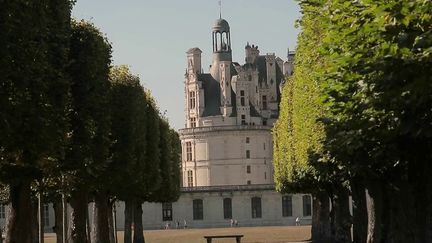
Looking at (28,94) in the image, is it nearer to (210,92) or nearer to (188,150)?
(188,150)

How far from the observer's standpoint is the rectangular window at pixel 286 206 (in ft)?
395

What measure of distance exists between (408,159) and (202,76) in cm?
12994

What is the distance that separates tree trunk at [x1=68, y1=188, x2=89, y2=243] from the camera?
116 feet

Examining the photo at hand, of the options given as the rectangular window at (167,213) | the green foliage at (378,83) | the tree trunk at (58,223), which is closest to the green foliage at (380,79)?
the green foliage at (378,83)

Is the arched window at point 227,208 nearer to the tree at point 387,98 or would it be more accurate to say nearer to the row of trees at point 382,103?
the row of trees at point 382,103

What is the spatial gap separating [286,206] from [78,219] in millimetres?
86558

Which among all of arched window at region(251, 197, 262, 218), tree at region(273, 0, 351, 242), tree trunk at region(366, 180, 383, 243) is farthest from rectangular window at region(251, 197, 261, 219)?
tree trunk at region(366, 180, 383, 243)

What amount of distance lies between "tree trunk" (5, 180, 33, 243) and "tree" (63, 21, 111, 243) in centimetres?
262

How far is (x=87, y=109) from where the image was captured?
32.0 m

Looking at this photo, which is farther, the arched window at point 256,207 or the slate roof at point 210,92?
the slate roof at point 210,92

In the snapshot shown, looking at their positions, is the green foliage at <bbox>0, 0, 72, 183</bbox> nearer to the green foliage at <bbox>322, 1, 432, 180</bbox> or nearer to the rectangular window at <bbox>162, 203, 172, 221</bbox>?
the green foliage at <bbox>322, 1, 432, 180</bbox>

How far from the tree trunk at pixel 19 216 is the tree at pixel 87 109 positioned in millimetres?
2622

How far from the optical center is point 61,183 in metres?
33.2

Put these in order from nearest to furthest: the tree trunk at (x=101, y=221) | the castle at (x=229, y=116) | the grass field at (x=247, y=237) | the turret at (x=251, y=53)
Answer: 1. the tree trunk at (x=101, y=221)
2. the grass field at (x=247, y=237)
3. the castle at (x=229, y=116)
4. the turret at (x=251, y=53)
